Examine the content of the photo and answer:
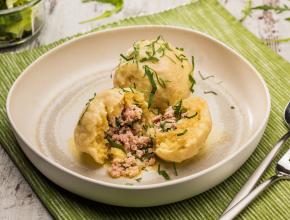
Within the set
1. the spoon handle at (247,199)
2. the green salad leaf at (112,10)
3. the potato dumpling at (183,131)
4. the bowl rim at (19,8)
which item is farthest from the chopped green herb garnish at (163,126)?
the green salad leaf at (112,10)

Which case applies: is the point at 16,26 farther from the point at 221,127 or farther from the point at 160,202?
the point at 160,202

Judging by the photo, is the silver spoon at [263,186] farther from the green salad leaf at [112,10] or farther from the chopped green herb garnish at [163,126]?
the green salad leaf at [112,10]

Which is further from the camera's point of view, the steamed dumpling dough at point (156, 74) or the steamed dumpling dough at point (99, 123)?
the steamed dumpling dough at point (156, 74)

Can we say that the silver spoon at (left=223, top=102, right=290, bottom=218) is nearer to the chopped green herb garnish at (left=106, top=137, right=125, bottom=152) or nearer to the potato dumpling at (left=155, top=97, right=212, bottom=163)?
the potato dumpling at (left=155, top=97, right=212, bottom=163)

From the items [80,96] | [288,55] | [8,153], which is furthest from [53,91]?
[288,55]

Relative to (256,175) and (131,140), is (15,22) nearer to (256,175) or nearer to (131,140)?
(131,140)

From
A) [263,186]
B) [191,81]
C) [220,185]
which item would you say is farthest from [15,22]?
[263,186]
